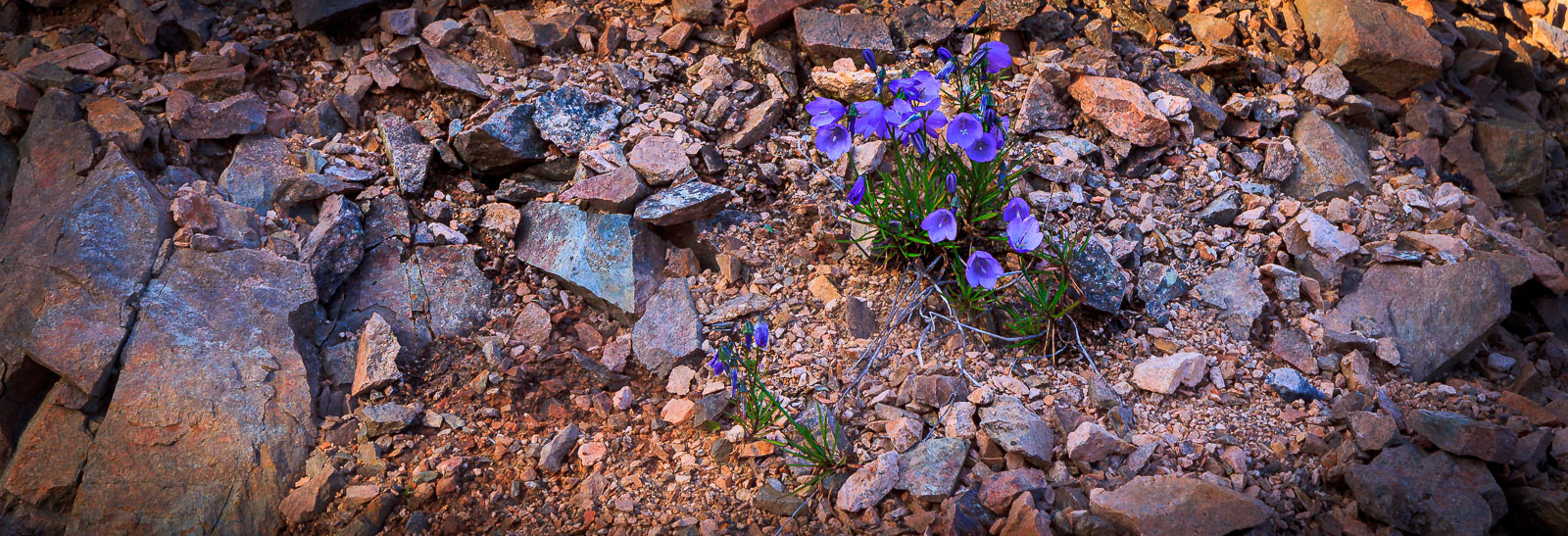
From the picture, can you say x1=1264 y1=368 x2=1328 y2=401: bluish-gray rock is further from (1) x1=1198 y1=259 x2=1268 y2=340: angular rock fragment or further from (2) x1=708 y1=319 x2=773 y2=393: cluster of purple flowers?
(2) x1=708 y1=319 x2=773 y2=393: cluster of purple flowers

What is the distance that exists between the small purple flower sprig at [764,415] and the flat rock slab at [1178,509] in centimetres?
77

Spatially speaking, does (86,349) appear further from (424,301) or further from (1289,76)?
(1289,76)

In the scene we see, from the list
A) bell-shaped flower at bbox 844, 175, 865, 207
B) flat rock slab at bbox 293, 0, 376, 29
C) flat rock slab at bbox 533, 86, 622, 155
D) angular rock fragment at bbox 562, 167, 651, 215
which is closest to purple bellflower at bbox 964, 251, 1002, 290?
bell-shaped flower at bbox 844, 175, 865, 207

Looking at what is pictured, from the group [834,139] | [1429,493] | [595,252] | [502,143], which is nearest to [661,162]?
[595,252]

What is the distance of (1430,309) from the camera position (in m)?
3.11

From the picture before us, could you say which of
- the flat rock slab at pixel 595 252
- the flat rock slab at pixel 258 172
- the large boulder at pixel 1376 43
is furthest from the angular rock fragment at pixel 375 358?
the large boulder at pixel 1376 43

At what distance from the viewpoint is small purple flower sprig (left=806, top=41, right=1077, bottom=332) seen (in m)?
2.67

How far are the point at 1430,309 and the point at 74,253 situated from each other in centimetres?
485

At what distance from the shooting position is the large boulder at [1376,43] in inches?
152

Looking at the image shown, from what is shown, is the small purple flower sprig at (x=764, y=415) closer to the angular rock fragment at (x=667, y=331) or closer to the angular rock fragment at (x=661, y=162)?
the angular rock fragment at (x=667, y=331)

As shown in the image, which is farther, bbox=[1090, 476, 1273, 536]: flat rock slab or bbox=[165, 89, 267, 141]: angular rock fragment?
bbox=[165, 89, 267, 141]: angular rock fragment

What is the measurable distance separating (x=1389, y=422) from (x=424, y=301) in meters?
3.20

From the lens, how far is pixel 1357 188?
3566 millimetres

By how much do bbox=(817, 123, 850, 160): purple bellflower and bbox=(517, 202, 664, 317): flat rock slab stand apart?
2.91 feet
